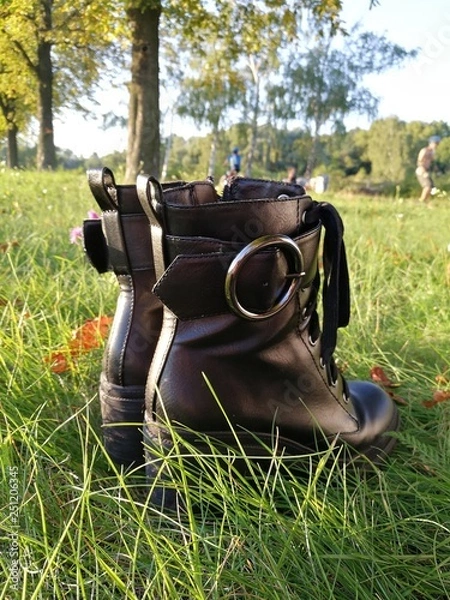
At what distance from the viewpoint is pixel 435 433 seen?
4.48 ft

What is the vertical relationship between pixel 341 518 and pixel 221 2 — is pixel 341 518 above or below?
below

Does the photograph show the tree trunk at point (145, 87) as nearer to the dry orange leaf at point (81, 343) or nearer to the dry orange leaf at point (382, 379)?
the dry orange leaf at point (81, 343)

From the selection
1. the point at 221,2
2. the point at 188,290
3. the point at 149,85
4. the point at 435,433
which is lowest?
the point at 435,433

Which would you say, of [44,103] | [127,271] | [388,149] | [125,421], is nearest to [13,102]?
[44,103]

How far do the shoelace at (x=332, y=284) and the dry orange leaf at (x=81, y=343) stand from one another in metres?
0.77

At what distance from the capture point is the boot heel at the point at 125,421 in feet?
3.96

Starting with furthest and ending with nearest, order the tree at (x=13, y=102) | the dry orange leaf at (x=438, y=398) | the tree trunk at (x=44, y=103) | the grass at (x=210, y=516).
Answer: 1. the tree at (x=13, y=102)
2. the tree trunk at (x=44, y=103)
3. the dry orange leaf at (x=438, y=398)
4. the grass at (x=210, y=516)

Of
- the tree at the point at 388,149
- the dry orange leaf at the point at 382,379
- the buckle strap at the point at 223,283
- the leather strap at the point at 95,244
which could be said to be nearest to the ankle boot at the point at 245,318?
the buckle strap at the point at 223,283

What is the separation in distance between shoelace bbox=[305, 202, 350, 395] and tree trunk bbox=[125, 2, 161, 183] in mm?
7097

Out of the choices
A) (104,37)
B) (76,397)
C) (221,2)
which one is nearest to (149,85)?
(104,37)

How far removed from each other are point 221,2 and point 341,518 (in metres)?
9.72

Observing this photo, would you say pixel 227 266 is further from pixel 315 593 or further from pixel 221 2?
pixel 221 2

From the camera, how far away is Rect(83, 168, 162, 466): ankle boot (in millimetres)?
1168

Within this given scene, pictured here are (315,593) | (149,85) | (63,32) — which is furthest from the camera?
(63,32)
